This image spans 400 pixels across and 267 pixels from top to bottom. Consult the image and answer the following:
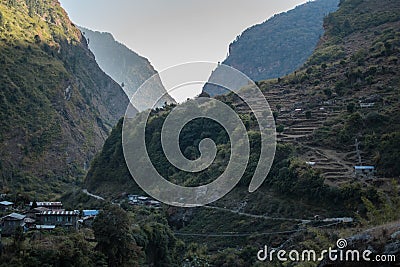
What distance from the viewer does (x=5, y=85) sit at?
165ft

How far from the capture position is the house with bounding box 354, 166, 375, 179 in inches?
985

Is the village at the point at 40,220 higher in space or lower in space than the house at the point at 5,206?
lower

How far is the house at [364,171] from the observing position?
25031 millimetres

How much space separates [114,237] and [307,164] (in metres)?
13.7

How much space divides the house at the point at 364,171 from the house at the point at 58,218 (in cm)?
1401

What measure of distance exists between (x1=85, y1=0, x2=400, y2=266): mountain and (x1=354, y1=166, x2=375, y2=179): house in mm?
134

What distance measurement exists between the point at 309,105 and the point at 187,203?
41.9 ft

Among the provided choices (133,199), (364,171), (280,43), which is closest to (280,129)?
(364,171)

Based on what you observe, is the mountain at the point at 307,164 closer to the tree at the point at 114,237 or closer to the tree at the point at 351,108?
the tree at the point at 351,108

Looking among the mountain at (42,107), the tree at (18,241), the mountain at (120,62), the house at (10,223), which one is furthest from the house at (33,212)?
the mountain at (120,62)

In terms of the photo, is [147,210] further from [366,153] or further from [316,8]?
[316,8]

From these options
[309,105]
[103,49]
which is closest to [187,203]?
[309,105]

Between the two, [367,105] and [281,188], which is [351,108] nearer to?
[367,105]

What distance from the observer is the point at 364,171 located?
82.8ft
